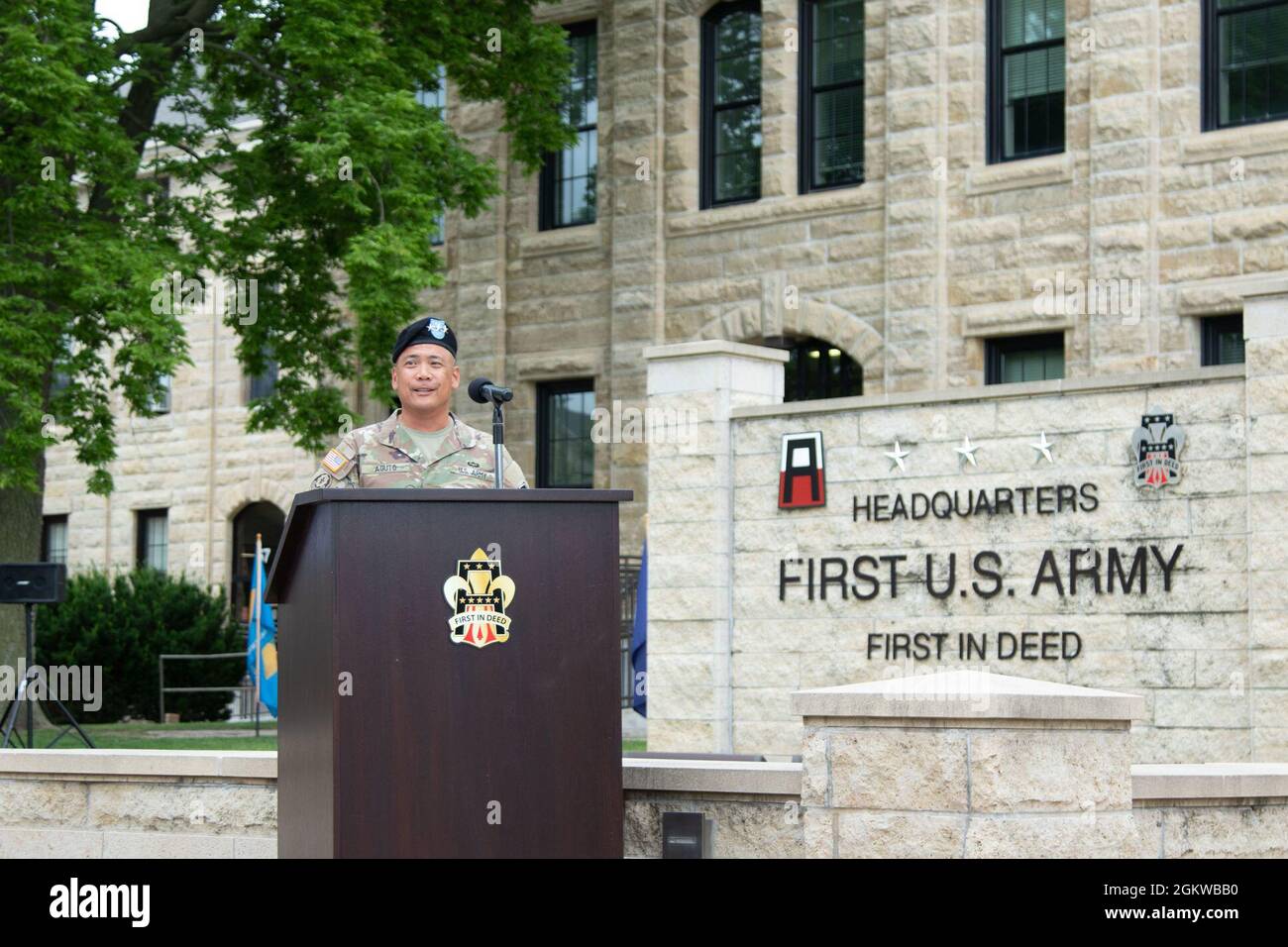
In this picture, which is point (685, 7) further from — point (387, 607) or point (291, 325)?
point (387, 607)

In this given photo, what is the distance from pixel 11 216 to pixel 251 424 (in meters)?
3.60

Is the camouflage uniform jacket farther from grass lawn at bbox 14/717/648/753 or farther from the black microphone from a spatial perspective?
grass lawn at bbox 14/717/648/753

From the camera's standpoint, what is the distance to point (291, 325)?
22.3 m

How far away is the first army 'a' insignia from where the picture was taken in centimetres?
562

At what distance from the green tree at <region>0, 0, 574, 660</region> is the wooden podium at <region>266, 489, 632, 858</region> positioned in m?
13.1

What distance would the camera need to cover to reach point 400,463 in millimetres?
6492

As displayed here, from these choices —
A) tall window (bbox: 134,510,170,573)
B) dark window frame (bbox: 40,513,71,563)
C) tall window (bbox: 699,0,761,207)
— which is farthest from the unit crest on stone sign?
dark window frame (bbox: 40,513,71,563)

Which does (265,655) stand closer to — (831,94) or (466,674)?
(831,94)

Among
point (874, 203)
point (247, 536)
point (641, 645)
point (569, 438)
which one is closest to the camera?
point (641, 645)

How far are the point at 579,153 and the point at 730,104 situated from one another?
2.56 m

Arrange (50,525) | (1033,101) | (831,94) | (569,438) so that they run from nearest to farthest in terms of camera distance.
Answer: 1. (1033,101)
2. (831,94)
3. (569,438)
4. (50,525)

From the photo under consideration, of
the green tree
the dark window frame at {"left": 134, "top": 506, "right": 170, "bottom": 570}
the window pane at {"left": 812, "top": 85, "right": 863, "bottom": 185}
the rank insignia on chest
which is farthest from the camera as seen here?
the dark window frame at {"left": 134, "top": 506, "right": 170, "bottom": 570}

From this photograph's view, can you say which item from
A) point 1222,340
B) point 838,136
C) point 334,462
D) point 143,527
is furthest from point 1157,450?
point 143,527

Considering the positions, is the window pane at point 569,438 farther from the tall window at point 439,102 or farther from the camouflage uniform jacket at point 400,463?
the camouflage uniform jacket at point 400,463
